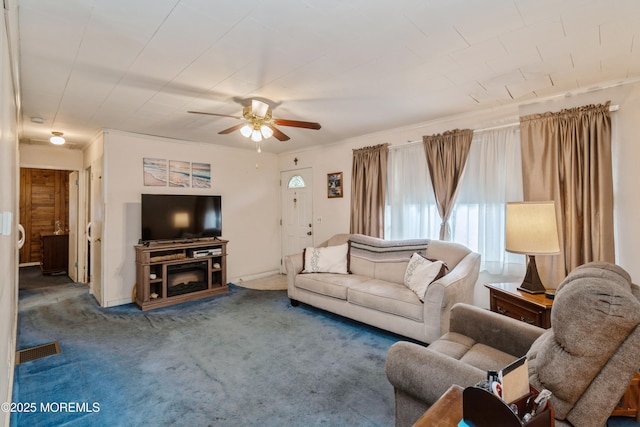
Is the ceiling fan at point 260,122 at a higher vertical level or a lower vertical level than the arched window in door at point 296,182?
higher

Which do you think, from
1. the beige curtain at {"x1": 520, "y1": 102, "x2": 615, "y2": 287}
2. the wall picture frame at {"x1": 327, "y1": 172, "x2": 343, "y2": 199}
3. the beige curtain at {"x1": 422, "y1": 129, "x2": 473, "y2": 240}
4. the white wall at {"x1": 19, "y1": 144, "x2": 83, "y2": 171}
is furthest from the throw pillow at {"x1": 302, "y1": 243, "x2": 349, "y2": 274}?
the white wall at {"x1": 19, "y1": 144, "x2": 83, "y2": 171}

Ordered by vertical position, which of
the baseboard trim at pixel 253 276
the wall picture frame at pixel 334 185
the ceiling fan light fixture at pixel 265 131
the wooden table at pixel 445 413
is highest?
the ceiling fan light fixture at pixel 265 131

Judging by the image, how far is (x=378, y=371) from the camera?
246cm

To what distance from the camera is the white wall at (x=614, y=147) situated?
2.59 m

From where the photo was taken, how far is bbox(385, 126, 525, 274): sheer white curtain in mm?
3279

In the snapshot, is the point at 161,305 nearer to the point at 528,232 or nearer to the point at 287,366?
the point at 287,366

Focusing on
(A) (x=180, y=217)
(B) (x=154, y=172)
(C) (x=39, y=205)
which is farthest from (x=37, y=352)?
(C) (x=39, y=205)

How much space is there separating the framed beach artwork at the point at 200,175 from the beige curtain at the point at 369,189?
2.47 metres

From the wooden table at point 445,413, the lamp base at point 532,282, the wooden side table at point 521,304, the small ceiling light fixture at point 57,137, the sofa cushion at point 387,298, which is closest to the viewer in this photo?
the wooden table at point 445,413

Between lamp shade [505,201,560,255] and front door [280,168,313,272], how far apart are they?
3.53 metres

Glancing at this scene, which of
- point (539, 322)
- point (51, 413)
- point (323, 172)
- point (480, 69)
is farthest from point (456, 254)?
point (51, 413)

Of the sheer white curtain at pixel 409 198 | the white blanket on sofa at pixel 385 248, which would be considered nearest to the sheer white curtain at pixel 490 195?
the sheer white curtain at pixel 409 198

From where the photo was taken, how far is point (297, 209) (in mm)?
5770

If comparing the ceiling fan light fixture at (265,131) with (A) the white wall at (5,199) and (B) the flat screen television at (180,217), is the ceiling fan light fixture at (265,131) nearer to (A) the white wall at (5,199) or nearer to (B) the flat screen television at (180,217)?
(A) the white wall at (5,199)
